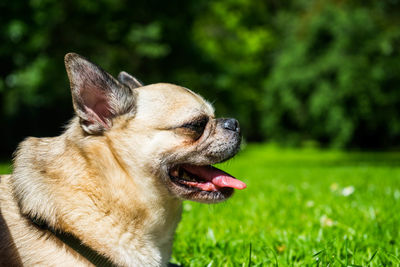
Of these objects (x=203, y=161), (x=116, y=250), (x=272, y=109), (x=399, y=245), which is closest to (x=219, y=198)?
(x=203, y=161)

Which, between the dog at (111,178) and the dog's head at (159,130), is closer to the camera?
the dog at (111,178)

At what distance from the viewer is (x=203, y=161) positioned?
2.64m

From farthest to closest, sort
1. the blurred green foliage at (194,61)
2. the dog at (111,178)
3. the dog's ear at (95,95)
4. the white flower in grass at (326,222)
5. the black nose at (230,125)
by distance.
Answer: the blurred green foliage at (194,61) → the white flower in grass at (326,222) → the black nose at (230,125) → the dog's ear at (95,95) → the dog at (111,178)

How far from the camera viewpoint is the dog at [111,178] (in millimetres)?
2266

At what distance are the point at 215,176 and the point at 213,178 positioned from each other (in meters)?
0.02

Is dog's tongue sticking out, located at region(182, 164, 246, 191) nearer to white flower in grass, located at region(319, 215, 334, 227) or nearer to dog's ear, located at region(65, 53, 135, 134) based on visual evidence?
dog's ear, located at region(65, 53, 135, 134)

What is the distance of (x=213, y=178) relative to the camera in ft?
8.91

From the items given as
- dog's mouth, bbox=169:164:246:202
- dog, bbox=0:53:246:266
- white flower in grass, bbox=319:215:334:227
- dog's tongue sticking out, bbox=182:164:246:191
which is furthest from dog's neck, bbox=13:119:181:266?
white flower in grass, bbox=319:215:334:227

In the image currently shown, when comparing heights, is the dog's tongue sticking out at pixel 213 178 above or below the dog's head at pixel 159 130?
below

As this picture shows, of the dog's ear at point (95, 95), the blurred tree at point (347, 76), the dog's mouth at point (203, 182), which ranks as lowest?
the blurred tree at point (347, 76)

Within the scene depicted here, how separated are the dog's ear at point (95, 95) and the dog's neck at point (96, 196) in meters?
0.13

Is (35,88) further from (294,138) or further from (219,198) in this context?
(219,198)

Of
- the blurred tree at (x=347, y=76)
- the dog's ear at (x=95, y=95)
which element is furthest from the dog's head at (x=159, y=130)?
the blurred tree at (x=347, y=76)

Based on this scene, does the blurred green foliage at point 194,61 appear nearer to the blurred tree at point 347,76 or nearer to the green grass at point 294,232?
the blurred tree at point 347,76
